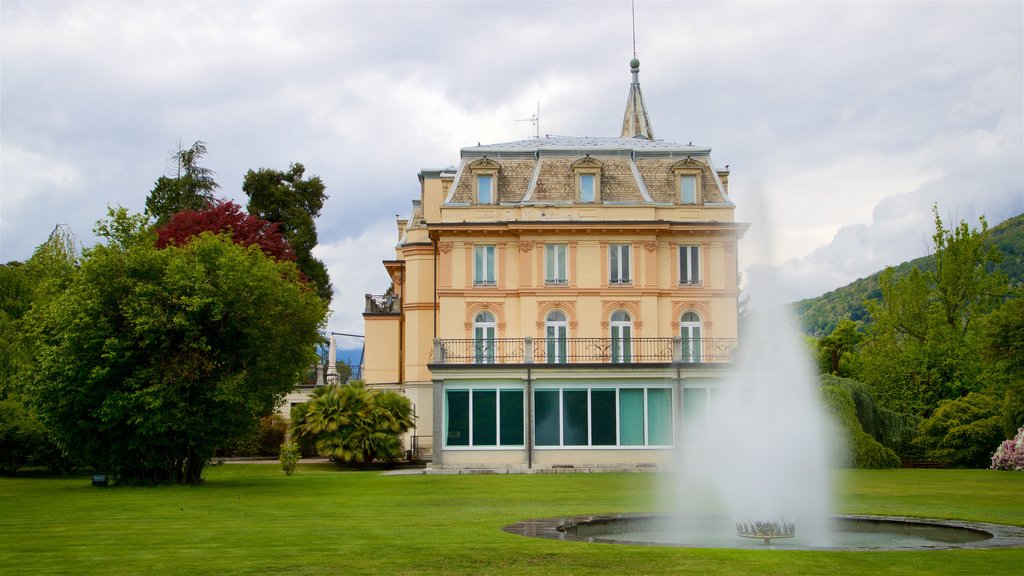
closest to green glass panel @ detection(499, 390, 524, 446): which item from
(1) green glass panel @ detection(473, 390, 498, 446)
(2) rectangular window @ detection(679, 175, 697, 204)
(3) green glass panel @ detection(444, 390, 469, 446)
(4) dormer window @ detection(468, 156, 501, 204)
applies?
(1) green glass panel @ detection(473, 390, 498, 446)

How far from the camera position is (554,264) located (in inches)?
1789

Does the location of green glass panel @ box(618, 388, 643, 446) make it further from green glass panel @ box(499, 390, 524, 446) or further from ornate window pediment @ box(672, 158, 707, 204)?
ornate window pediment @ box(672, 158, 707, 204)

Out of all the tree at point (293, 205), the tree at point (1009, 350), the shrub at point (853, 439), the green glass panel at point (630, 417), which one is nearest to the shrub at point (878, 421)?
the shrub at point (853, 439)

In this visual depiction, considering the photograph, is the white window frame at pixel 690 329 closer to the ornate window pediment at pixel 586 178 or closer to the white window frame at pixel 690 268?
the white window frame at pixel 690 268

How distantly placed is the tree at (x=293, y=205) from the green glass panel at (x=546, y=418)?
30766 millimetres

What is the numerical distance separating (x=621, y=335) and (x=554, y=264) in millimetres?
4086

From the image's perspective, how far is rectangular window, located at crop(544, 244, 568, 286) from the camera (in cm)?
4534

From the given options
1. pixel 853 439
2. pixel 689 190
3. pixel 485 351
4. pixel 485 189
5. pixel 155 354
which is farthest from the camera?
pixel 689 190

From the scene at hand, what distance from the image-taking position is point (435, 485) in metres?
30.7

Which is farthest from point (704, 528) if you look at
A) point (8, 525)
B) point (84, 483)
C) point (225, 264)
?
point (84, 483)

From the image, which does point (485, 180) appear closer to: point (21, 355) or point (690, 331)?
point (690, 331)

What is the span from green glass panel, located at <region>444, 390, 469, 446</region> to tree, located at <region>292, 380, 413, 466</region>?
4.09m

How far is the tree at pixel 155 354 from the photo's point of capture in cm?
2989

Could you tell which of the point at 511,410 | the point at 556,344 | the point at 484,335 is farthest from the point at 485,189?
the point at 511,410
